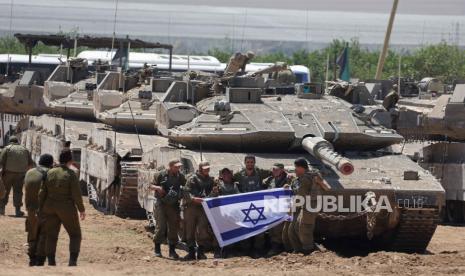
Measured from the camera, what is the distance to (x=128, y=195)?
23.1 m

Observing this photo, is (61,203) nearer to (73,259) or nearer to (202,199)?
(73,259)

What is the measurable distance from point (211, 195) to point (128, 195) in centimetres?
507

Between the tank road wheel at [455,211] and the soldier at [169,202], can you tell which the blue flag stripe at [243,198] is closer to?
the soldier at [169,202]

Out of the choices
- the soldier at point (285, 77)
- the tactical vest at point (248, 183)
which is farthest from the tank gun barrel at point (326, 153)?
the soldier at point (285, 77)

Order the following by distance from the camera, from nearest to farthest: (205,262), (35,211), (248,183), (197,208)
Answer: (205,262) → (35,211) → (197,208) → (248,183)

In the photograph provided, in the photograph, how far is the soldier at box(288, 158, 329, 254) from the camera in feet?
59.1

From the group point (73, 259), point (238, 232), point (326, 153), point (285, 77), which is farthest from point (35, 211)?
point (285, 77)

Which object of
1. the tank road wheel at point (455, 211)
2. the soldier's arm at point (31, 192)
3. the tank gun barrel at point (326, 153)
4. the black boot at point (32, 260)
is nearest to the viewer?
the black boot at point (32, 260)

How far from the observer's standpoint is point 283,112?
69.2 feet

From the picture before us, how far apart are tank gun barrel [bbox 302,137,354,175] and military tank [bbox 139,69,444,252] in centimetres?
1

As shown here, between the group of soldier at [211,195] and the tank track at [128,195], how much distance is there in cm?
402

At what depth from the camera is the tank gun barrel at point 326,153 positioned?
1784 centimetres

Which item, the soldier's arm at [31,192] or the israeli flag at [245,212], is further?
the israeli flag at [245,212]

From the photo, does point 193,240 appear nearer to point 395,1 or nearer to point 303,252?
point 303,252
